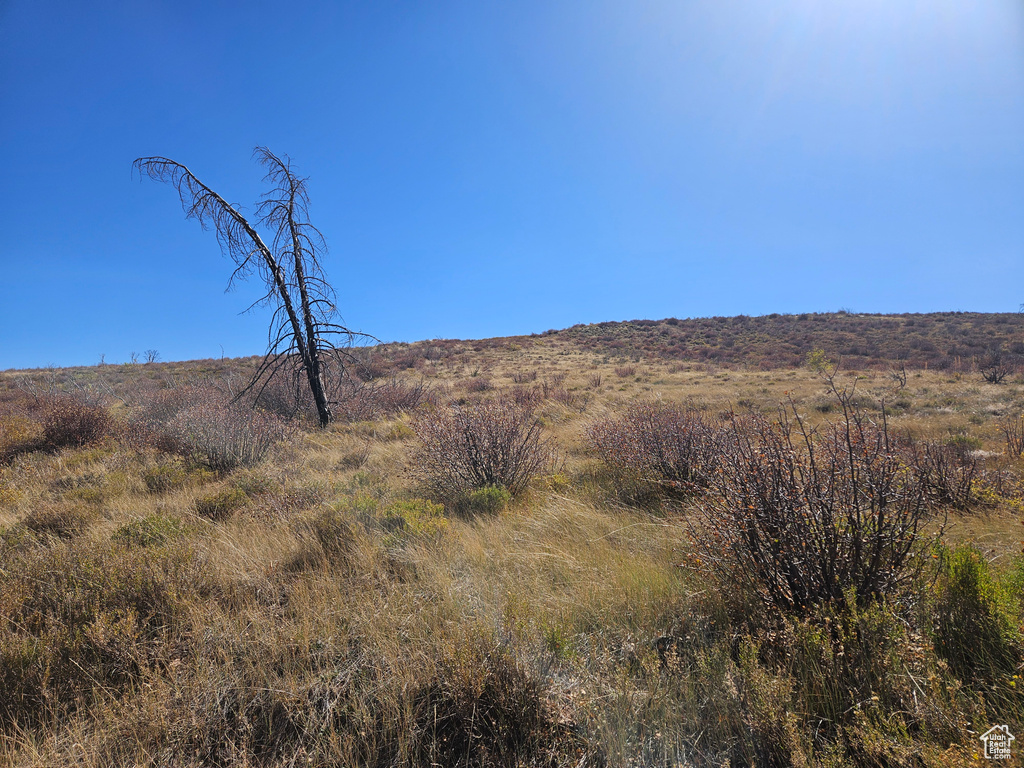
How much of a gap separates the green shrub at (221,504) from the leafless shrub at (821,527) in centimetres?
462

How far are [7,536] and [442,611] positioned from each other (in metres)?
4.19

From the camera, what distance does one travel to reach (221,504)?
14.3ft

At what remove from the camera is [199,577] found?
9.32 feet

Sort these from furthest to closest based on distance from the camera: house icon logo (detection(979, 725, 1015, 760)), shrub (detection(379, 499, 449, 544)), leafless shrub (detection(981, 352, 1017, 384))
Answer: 1. leafless shrub (detection(981, 352, 1017, 384))
2. shrub (detection(379, 499, 449, 544))
3. house icon logo (detection(979, 725, 1015, 760))

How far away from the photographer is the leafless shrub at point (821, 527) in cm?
217

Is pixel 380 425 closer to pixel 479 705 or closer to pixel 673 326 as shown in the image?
pixel 479 705

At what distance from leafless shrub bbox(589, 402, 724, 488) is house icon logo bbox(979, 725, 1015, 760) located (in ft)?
8.96

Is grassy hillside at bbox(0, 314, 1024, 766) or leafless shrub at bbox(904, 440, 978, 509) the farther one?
leafless shrub at bbox(904, 440, 978, 509)

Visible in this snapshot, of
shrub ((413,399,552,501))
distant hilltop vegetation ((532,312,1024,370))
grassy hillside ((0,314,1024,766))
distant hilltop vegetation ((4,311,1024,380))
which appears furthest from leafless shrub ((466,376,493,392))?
distant hilltop vegetation ((532,312,1024,370))

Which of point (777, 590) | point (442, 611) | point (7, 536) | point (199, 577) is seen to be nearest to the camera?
point (777, 590)

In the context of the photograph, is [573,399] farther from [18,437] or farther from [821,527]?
[18,437]

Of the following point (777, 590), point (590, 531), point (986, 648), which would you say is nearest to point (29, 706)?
point (590, 531)

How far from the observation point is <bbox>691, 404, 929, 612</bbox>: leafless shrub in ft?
7.11

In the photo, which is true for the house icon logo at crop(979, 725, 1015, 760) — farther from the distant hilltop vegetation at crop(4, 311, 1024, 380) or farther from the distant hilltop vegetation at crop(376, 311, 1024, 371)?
the distant hilltop vegetation at crop(376, 311, 1024, 371)
